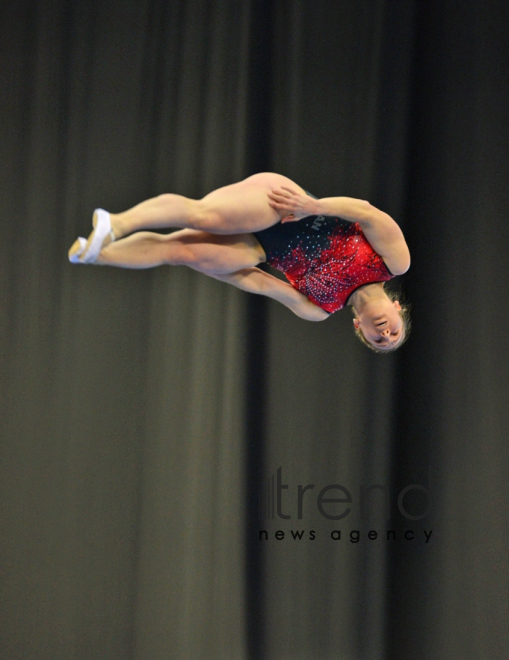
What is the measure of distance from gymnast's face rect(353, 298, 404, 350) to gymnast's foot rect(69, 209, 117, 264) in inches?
37.3

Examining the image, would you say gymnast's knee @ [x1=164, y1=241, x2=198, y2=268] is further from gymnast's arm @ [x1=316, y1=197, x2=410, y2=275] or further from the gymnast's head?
the gymnast's head

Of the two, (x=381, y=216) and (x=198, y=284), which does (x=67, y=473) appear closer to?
(x=198, y=284)

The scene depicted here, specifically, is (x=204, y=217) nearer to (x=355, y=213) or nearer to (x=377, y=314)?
(x=355, y=213)

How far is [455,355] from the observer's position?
3.65 meters

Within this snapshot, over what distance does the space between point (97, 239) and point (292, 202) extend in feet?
1.90

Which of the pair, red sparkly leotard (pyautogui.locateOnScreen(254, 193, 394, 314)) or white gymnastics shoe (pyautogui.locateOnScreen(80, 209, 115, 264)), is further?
red sparkly leotard (pyautogui.locateOnScreen(254, 193, 394, 314))

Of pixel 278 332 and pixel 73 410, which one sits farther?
pixel 278 332

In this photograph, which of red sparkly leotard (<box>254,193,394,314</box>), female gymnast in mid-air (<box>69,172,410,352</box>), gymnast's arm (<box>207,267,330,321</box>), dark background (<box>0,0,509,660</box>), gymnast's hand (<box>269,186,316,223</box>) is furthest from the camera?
dark background (<box>0,0,509,660</box>)

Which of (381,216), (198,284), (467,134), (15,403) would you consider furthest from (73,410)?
(467,134)

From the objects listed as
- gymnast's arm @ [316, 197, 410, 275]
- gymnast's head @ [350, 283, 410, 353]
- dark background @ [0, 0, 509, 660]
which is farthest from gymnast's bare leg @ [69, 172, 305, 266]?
dark background @ [0, 0, 509, 660]

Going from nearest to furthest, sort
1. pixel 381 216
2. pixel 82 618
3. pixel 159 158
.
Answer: pixel 381 216
pixel 82 618
pixel 159 158

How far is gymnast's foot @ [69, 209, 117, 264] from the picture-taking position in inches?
75.6

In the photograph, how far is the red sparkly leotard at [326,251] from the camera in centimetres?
238

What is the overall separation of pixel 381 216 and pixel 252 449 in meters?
1.69
